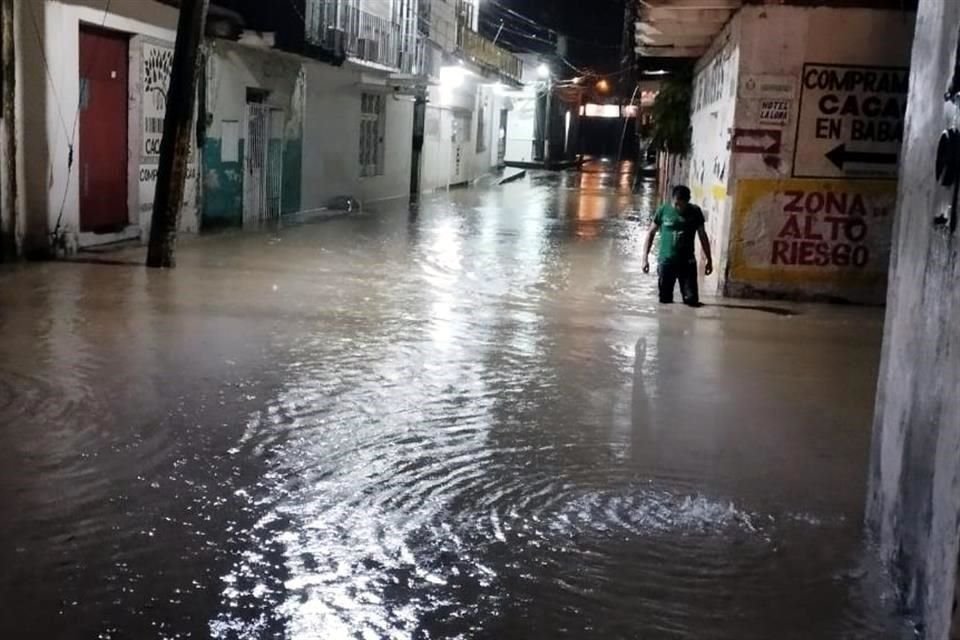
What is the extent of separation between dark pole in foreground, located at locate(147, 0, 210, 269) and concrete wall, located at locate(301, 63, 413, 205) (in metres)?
9.88

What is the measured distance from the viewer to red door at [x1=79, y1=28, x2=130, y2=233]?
14.3 meters

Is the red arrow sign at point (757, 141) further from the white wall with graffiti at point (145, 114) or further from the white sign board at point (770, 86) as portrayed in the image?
the white wall with graffiti at point (145, 114)

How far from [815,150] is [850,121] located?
0.48m

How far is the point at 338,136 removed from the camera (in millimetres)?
24391

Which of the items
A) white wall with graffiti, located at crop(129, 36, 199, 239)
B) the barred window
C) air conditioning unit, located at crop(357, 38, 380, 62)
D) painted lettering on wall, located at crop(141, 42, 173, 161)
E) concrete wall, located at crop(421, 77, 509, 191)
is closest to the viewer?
white wall with graffiti, located at crop(129, 36, 199, 239)

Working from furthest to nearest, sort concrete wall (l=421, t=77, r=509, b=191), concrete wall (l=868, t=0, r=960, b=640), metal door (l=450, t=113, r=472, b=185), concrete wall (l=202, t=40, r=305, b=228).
→ metal door (l=450, t=113, r=472, b=185), concrete wall (l=421, t=77, r=509, b=191), concrete wall (l=202, t=40, r=305, b=228), concrete wall (l=868, t=0, r=960, b=640)

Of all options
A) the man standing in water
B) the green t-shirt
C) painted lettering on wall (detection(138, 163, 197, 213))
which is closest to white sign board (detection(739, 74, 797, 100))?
the man standing in water

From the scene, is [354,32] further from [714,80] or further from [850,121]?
[850,121]

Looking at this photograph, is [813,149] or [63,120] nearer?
[813,149]

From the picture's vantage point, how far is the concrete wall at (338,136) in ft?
74.6

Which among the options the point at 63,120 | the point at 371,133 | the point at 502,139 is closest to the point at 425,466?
the point at 63,120

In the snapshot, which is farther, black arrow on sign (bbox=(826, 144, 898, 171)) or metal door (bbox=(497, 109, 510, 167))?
metal door (bbox=(497, 109, 510, 167))

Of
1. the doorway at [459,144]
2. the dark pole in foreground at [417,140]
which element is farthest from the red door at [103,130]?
the doorway at [459,144]

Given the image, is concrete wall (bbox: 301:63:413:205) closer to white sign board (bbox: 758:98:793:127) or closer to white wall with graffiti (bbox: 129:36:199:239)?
white wall with graffiti (bbox: 129:36:199:239)
